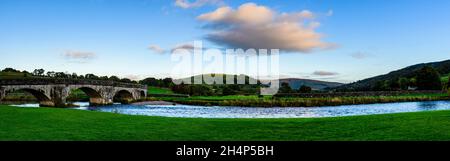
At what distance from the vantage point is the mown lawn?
14.2 m

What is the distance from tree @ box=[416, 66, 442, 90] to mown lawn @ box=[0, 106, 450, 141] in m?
100

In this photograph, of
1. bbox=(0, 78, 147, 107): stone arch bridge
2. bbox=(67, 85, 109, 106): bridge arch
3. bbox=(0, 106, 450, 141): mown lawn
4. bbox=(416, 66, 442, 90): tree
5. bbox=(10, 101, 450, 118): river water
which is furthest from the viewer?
bbox=(416, 66, 442, 90): tree

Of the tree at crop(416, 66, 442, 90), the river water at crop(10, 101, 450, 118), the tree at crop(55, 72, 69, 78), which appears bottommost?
the river water at crop(10, 101, 450, 118)

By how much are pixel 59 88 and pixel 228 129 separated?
55872 mm

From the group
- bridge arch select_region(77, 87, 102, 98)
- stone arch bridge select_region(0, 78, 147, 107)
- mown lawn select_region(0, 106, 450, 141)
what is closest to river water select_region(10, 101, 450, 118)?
stone arch bridge select_region(0, 78, 147, 107)

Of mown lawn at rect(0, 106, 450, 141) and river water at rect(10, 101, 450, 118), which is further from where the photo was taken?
river water at rect(10, 101, 450, 118)

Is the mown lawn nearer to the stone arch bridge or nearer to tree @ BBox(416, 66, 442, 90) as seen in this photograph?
the stone arch bridge

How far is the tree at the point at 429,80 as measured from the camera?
4230 inches

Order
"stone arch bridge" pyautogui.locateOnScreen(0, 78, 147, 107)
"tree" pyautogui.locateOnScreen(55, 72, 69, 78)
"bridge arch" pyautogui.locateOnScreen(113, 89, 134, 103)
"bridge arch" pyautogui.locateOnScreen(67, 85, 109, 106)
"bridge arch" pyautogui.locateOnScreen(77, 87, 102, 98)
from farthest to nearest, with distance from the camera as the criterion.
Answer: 1. "tree" pyautogui.locateOnScreen(55, 72, 69, 78)
2. "bridge arch" pyautogui.locateOnScreen(113, 89, 134, 103)
3. "bridge arch" pyautogui.locateOnScreen(67, 85, 109, 106)
4. "bridge arch" pyautogui.locateOnScreen(77, 87, 102, 98)
5. "stone arch bridge" pyautogui.locateOnScreen(0, 78, 147, 107)

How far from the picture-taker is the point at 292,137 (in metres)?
14.3

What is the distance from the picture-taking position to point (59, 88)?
6594 centimetres
